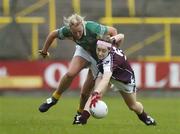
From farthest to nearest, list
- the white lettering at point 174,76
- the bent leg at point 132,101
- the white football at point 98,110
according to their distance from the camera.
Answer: the white lettering at point 174,76, the bent leg at point 132,101, the white football at point 98,110

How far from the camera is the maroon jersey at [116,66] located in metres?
12.7

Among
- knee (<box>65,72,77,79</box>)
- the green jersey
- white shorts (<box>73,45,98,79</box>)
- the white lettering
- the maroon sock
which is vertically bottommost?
the white lettering

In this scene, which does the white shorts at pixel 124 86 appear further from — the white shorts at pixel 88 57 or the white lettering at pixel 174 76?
the white lettering at pixel 174 76

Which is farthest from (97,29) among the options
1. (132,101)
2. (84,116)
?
(84,116)

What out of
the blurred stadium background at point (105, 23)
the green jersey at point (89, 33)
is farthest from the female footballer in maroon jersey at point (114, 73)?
the blurred stadium background at point (105, 23)

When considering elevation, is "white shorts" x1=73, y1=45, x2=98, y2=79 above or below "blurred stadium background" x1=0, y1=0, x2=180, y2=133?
above

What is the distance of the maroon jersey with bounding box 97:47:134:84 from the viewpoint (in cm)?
1268

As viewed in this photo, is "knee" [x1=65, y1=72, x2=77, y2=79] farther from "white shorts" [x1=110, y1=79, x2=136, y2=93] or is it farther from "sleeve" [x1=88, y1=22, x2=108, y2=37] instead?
"white shorts" [x1=110, y1=79, x2=136, y2=93]

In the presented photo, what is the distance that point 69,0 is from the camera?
30.9 m

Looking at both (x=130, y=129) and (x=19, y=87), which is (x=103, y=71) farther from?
(x=19, y=87)

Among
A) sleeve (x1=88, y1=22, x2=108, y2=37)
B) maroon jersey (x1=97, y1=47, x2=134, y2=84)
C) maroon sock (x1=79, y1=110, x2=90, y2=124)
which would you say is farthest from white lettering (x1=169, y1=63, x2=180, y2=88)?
maroon sock (x1=79, y1=110, x2=90, y2=124)

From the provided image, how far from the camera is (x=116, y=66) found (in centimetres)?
1280

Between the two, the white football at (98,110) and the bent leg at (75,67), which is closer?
the white football at (98,110)

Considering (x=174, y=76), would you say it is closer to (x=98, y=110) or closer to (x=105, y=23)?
(x=105, y=23)
